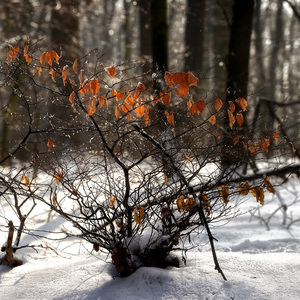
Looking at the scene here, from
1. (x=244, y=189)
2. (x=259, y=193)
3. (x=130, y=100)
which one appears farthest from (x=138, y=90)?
(x=259, y=193)

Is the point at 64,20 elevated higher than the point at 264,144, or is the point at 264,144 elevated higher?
the point at 64,20

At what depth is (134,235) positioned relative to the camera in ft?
10.9

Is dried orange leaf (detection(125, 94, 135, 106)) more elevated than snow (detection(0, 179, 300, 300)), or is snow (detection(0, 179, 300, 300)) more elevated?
dried orange leaf (detection(125, 94, 135, 106))

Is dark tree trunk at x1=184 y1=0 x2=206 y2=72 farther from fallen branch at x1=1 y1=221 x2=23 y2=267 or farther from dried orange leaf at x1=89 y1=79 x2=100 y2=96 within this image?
dried orange leaf at x1=89 y1=79 x2=100 y2=96

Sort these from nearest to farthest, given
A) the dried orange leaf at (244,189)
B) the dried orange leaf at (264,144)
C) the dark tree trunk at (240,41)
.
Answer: the dried orange leaf at (244,189), the dried orange leaf at (264,144), the dark tree trunk at (240,41)

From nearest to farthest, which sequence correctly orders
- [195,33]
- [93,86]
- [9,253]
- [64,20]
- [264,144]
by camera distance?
[93,86] → [264,144] → [9,253] → [64,20] → [195,33]

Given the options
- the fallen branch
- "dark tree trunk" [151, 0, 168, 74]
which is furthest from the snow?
"dark tree trunk" [151, 0, 168, 74]

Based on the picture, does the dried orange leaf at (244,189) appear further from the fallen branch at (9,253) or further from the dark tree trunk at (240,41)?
the dark tree trunk at (240,41)

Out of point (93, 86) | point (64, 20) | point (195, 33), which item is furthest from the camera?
point (195, 33)

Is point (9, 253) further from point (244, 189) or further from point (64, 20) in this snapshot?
point (64, 20)

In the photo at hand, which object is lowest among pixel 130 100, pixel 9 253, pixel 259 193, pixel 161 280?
pixel 161 280

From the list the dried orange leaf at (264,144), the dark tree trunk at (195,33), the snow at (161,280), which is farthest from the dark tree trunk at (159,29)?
the snow at (161,280)

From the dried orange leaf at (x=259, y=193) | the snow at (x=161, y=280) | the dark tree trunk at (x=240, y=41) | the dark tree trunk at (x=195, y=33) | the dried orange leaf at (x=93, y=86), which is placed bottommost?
the snow at (x=161, y=280)

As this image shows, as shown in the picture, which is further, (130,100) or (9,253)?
(9,253)
